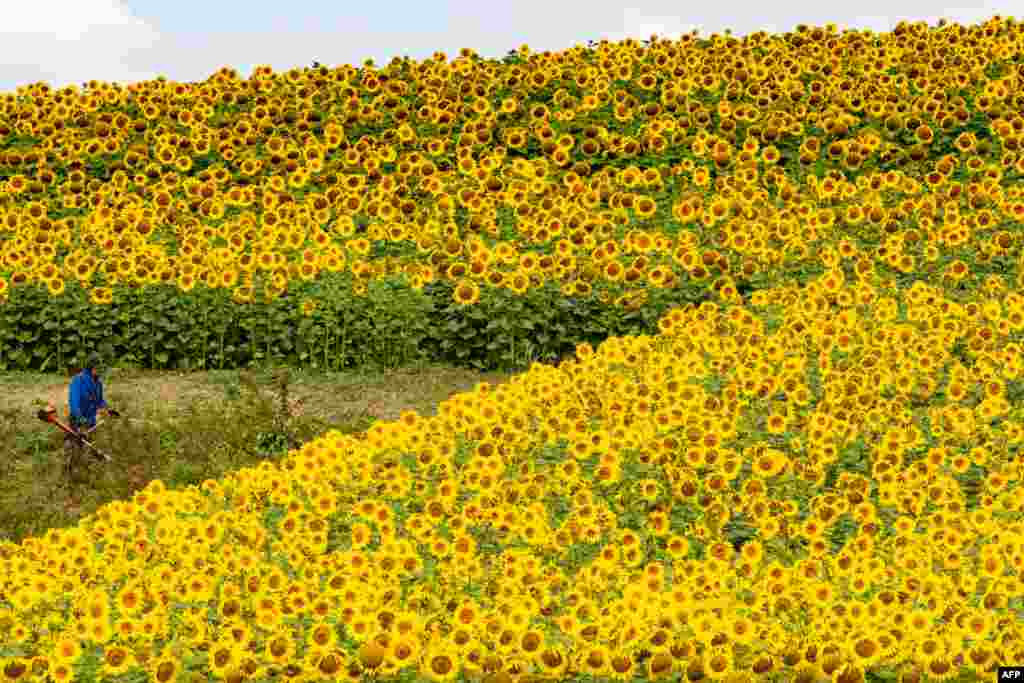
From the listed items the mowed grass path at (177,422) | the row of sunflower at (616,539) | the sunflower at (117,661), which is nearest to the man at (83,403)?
the mowed grass path at (177,422)

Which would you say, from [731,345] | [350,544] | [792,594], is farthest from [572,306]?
[792,594]

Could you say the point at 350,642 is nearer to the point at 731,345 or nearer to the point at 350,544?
the point at 350,544

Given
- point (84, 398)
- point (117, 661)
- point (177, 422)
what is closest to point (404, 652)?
point (117, 661)

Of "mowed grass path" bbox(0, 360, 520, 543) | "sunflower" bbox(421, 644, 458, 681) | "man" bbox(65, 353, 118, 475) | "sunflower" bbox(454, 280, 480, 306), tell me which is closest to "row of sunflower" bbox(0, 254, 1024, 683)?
"sunflower" bbox(421, 644, 458, 681)

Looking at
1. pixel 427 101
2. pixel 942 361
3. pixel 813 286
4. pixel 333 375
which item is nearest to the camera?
pixel 942 361

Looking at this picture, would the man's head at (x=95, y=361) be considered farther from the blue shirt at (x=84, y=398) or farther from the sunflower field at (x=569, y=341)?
the blue shirt at (x=84, y=398)

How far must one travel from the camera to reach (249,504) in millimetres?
8148

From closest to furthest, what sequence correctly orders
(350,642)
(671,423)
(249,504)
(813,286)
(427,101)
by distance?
(350,642) < (249,504) < (671,423) < (813,286) < (427,101)

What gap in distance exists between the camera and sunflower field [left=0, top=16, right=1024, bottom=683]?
19.9 feet

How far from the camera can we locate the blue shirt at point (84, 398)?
1181cm

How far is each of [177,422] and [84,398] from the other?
89 cm

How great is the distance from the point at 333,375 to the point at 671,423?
5.42 metres

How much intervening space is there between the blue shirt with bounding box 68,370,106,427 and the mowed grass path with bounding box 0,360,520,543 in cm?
28

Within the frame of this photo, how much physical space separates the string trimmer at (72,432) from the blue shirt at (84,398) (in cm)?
12
